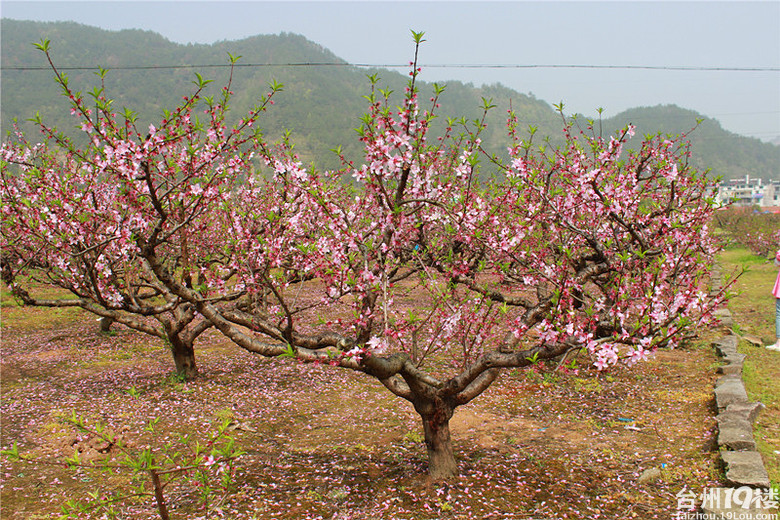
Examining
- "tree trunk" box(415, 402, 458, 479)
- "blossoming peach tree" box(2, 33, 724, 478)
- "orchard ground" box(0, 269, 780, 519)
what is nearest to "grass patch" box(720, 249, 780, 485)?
"orchard ground" box(0, 269, 780, 519)

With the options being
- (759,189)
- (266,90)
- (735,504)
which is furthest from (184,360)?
(759,189)

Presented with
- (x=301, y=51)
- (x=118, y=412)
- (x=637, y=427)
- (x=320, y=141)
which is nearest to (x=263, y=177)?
(x=118, y=412)

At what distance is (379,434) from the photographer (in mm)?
6449

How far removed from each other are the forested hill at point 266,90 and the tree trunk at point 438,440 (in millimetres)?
64584

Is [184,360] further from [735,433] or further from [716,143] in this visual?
[716,143]

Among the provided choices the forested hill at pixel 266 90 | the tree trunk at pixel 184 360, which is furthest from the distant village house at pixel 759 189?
the tree trunk at pixel 184 360

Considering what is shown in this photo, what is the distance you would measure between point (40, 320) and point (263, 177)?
373 inches

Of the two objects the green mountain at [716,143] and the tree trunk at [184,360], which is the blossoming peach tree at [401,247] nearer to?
the tree trunk at [184,360]

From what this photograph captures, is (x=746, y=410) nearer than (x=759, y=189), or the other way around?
(x=746, y=410)

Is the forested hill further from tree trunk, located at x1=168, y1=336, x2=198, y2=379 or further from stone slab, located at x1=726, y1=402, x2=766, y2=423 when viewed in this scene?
stone slab, located at x1=726, y1=402, x2=766, y2=423

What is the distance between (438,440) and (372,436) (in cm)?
162

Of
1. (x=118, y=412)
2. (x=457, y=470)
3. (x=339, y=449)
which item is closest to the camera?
(x=457, y=470)

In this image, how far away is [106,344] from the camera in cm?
1186

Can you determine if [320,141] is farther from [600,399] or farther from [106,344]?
[600,399]
